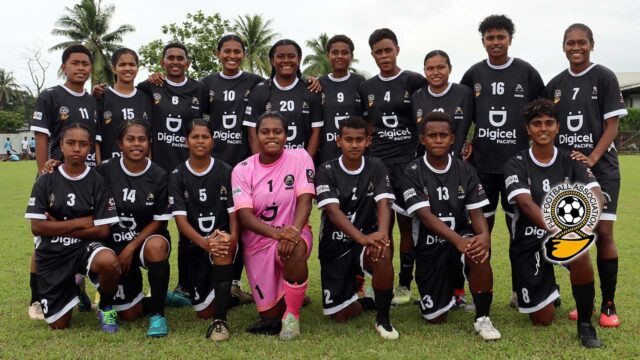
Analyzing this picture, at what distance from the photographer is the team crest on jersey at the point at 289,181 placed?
4.46m

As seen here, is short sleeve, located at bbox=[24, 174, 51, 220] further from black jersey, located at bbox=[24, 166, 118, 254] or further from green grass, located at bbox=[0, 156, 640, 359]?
green grass, located at bbox=[0, 156, 640, 359]

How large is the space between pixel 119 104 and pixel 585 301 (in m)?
4.28

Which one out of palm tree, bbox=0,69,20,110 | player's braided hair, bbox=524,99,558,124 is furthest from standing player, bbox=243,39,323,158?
palm tree, bbox=0,69,20,110

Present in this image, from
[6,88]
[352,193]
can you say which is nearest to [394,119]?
[352,193]

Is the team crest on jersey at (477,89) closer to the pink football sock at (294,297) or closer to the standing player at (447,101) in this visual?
the standing player at (447,101)

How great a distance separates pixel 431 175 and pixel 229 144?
2.07m

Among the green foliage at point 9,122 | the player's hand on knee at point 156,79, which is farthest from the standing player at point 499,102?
the green foliage at point 9,122

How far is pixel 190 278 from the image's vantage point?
4.70 metres

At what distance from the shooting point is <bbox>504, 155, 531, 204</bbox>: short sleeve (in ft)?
13.8

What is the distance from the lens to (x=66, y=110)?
4.89 meters

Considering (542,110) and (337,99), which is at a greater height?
(337,99)

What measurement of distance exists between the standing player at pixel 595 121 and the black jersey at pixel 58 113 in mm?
4120

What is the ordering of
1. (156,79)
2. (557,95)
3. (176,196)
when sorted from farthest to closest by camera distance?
(156,79)
(557,95)
(176,196)

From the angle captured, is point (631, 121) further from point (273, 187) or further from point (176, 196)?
point (176, 196)
